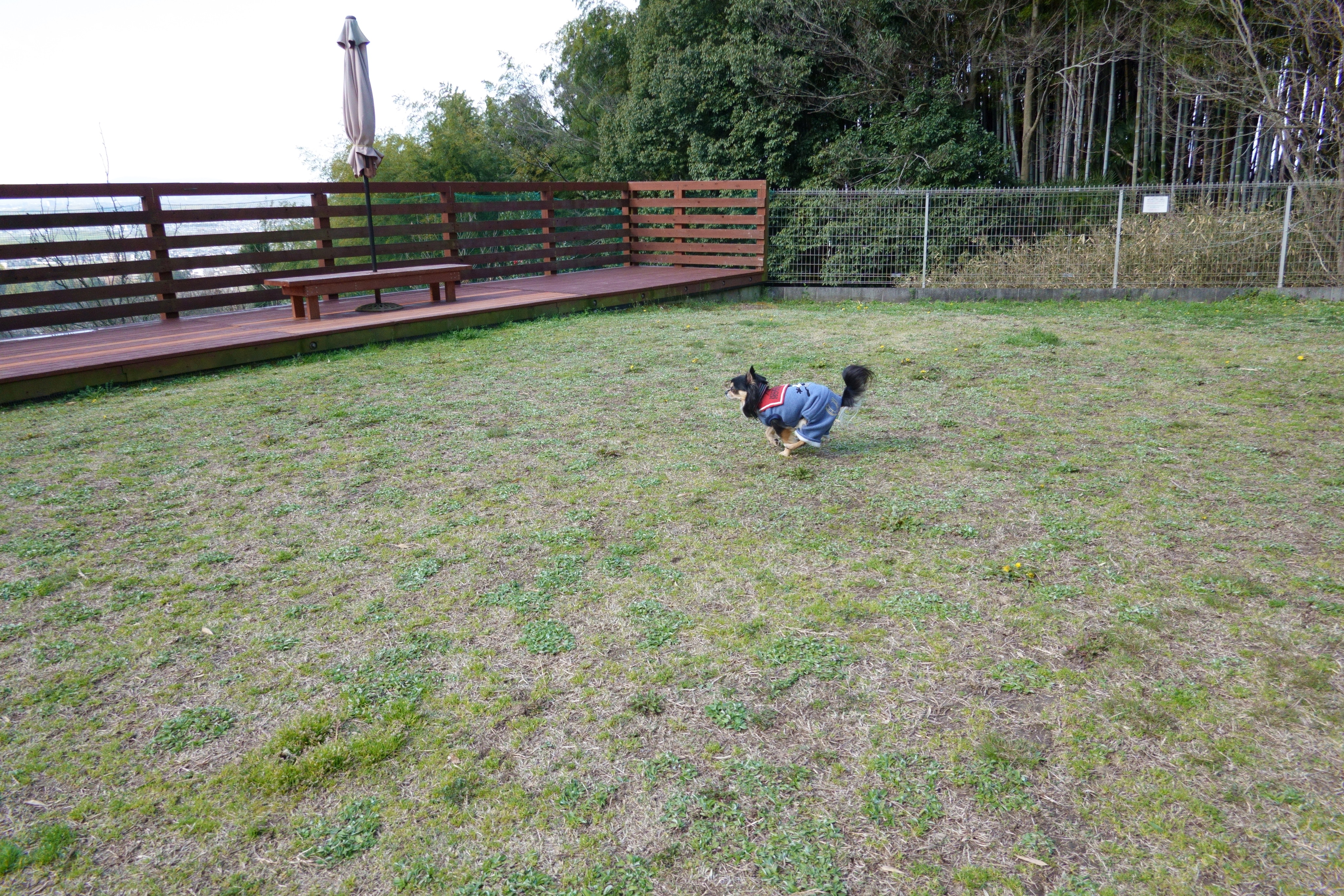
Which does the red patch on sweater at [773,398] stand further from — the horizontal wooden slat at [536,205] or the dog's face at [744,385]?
the horizontal wooden slat at [536,205]

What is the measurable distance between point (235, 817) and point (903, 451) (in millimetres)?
3461

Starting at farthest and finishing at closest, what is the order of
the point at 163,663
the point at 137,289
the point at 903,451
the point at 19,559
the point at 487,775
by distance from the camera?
the point at 137,289
the point at 903,451
the point at 19,559
the point at 163,663
the point at 487,775

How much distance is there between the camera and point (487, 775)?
201 centimetres

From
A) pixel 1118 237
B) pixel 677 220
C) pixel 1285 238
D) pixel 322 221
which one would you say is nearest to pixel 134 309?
pixel 322 221

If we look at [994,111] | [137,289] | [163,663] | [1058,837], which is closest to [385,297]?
[137,289]

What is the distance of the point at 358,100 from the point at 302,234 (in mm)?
2004

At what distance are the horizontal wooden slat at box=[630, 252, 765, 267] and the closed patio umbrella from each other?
556cm

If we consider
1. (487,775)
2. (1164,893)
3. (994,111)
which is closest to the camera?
(1164,893)

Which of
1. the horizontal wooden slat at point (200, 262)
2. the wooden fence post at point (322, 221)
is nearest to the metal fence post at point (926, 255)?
the horizontal wooden slat at point (200, 262)

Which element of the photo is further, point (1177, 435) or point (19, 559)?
point (1177, 435)

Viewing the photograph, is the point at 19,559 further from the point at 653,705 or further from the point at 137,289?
the point at 137,289

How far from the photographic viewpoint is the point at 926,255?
11.2 m

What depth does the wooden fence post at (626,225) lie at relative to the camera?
44.1 feet

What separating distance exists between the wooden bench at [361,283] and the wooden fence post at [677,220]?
4184 mm
